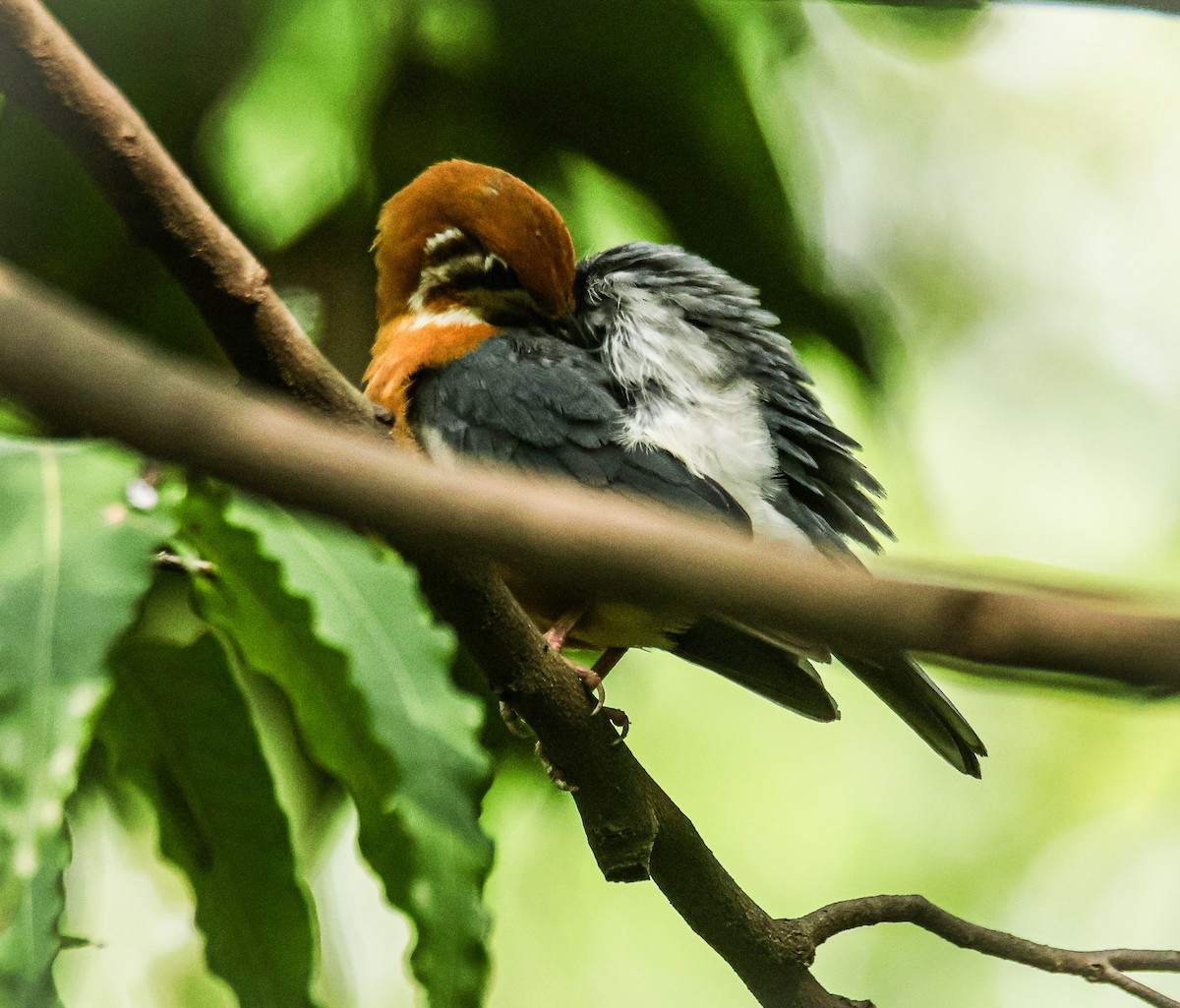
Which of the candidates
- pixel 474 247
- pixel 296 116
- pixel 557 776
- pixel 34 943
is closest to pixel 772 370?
pixel 474 247

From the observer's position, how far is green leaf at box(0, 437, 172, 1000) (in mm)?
1127

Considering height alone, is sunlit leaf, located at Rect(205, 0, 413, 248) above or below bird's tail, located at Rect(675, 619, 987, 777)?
above

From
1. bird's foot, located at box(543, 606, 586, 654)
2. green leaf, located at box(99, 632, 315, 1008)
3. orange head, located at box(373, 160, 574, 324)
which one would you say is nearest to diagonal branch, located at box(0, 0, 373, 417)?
green leaf, located at box(99, 632, 315, 1008)

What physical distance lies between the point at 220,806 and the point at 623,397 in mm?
1176

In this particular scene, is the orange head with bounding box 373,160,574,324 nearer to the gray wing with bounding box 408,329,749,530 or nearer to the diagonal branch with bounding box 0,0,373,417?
the gray wing with bounding box 408,329,749,530

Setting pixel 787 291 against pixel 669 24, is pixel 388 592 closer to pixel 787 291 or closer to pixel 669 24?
pixel 787 291

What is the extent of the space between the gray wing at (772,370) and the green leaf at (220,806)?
1.16 metres

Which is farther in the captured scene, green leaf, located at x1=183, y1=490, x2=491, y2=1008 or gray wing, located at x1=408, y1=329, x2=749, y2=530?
gray wing, located at x1=408, y1=329, x2=749, y2=530

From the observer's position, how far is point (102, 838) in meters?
2.83

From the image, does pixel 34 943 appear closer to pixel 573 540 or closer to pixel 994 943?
pixel 573 540

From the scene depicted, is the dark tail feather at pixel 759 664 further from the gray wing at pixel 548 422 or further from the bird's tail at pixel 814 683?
the gray wing at pixel 548 422

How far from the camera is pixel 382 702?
Result: 1.33 meters

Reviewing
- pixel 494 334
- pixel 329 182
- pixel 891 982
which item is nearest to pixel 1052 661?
pixel 494 334

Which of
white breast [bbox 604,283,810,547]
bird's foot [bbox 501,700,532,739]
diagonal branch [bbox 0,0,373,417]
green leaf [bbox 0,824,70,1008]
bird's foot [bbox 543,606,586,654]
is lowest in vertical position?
bird's foot [bbox 501,700,532,739]
